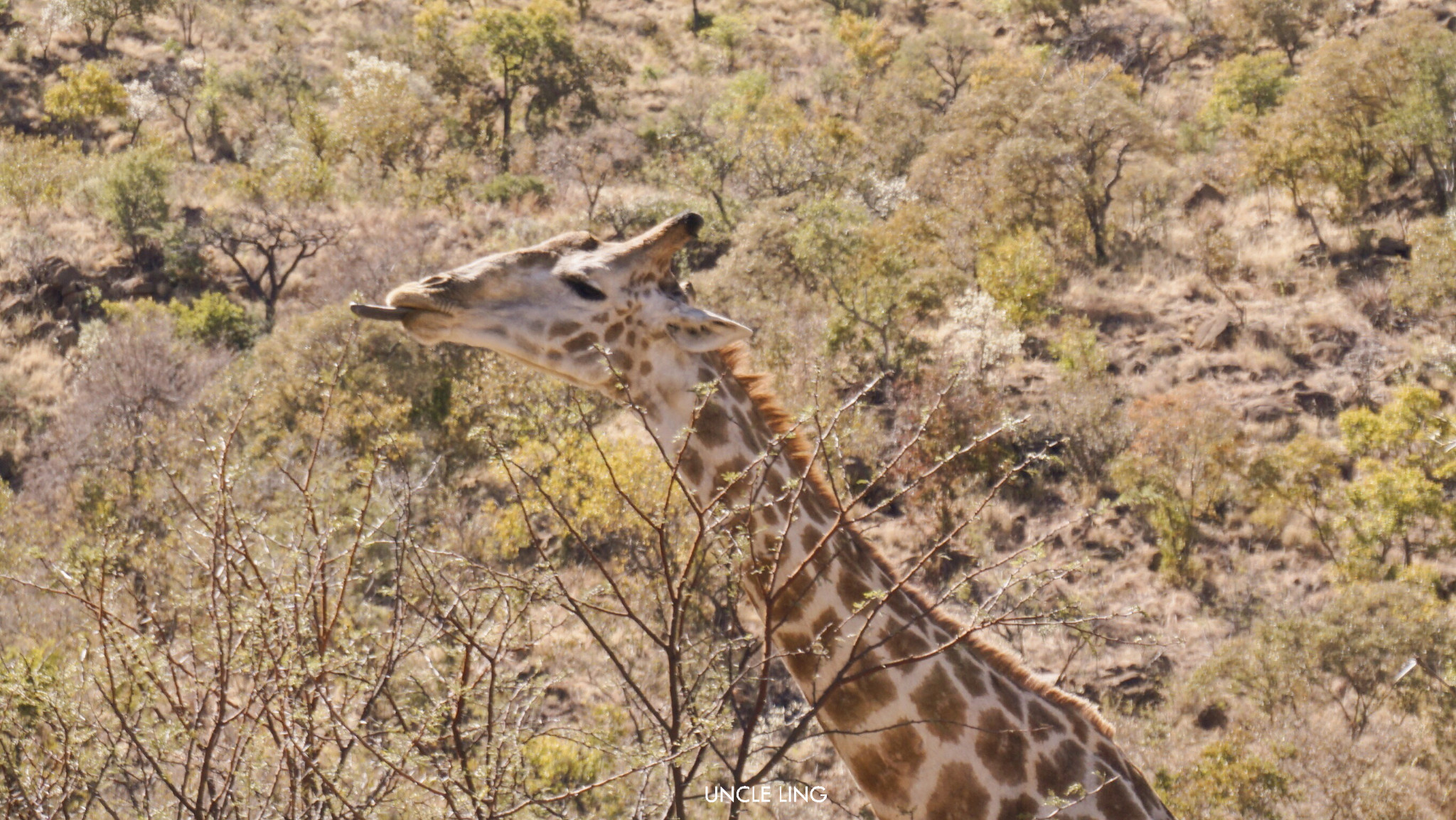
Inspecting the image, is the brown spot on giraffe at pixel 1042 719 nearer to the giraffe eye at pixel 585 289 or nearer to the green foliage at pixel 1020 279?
the giraffe eye at pixel 585 289

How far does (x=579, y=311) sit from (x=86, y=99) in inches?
1321

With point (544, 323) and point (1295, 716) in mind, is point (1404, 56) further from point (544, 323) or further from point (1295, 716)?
point (544, 323)

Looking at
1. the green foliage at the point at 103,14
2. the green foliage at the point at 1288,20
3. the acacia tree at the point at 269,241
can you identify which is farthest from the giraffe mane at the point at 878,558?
the green foliage at the point at 103,14

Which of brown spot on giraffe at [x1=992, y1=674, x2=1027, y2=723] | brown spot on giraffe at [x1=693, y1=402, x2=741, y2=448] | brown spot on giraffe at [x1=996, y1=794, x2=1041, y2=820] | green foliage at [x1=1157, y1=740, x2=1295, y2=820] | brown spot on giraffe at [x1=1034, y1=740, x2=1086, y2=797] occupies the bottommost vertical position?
green foliage at [x1=1157, y1=740, x2=1295, y2=820]

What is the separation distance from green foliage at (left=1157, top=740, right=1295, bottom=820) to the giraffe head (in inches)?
258

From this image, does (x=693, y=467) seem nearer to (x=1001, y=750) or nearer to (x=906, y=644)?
(x=906, y=644)

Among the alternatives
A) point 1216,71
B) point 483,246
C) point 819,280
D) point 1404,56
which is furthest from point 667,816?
point 1216,71

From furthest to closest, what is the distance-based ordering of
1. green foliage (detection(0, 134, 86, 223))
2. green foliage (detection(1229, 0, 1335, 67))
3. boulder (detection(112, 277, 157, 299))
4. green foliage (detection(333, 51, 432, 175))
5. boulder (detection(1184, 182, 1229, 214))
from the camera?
green foliage (detection(1229, 0, 1335, 67))
green foliage (detection(333, 51, 432, 175))
green foliage (detection(0, 134, 86, 223))
boulder (detection(112, 277, 157, 299))
boulder (detection(1184, 182, 1229, 214))

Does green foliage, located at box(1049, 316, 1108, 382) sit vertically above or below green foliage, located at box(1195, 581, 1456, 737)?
below

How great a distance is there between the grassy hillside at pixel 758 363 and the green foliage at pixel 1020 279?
0.08 meters

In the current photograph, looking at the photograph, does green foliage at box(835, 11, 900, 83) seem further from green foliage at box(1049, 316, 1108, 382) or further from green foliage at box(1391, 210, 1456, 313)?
green foliage at box(1391, 210, 1456, 313)

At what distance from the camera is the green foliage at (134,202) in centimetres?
2488

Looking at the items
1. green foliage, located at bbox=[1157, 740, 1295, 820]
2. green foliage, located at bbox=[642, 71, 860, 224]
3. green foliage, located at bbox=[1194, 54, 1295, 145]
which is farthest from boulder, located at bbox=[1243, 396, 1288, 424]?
green foliage, located at bbox=[1194, 54, 1295, 145]

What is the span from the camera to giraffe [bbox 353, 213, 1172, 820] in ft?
11.1
